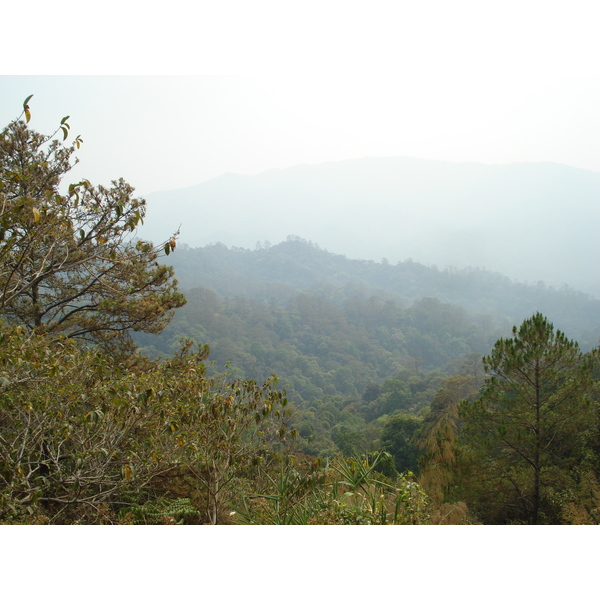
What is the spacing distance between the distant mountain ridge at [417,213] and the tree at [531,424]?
71869mm

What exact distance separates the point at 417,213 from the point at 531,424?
10573 cm

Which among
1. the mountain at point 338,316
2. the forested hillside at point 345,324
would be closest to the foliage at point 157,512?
the forested hillside at point 345,324

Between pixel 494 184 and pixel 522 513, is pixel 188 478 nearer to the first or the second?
pixel 522 513

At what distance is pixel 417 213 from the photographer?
104m

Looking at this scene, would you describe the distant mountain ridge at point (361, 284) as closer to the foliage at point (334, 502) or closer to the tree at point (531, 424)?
the tree at point (531, 424)

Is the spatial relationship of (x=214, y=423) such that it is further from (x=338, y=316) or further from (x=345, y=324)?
(x=338, y=316)

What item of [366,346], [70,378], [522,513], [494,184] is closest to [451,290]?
[366,346]

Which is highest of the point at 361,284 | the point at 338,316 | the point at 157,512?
the point at 361,284

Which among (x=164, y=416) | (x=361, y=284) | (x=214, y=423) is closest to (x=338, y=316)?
(x=361, y=284)

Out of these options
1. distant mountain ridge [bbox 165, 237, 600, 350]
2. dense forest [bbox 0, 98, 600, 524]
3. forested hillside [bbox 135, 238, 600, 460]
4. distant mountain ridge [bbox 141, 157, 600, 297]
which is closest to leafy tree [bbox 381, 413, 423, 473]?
forested hillside [bbox 135, 238, 600, 460]

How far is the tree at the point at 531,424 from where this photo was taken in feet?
15.9

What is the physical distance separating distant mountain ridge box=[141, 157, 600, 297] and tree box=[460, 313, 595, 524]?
71.9m

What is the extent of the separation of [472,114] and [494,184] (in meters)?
84.2

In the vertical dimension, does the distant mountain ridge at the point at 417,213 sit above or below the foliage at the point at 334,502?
above
